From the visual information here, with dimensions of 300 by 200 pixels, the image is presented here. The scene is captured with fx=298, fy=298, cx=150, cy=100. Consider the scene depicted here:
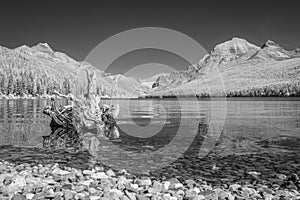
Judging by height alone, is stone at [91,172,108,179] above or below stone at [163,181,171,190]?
above

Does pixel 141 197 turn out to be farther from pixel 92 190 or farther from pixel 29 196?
pixel 29 196

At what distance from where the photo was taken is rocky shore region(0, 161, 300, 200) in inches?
380

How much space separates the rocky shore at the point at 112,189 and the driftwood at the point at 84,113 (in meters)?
17.5

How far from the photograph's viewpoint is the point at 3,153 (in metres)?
19.2

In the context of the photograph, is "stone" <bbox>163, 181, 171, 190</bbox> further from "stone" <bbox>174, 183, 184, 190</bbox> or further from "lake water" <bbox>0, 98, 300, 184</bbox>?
"lake water" <bbox>0, 98, 300, 184</bbox>

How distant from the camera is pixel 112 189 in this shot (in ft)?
34.4

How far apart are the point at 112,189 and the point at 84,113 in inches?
821

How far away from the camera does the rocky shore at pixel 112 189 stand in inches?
380

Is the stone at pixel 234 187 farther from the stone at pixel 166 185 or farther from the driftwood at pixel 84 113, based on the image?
the driftwood at pixel 84 113

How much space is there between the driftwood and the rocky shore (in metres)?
17.5

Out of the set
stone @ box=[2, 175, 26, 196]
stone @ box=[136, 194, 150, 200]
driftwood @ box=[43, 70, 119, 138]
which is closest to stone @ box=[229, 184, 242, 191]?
stone @ box=[136, 194, 150, 200]

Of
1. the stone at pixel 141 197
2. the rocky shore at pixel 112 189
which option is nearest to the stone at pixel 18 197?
the rocky shore at pixel 112 189

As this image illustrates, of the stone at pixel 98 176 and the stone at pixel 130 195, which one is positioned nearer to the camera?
the stone at pixel 130 195

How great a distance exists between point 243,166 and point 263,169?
1026mm
